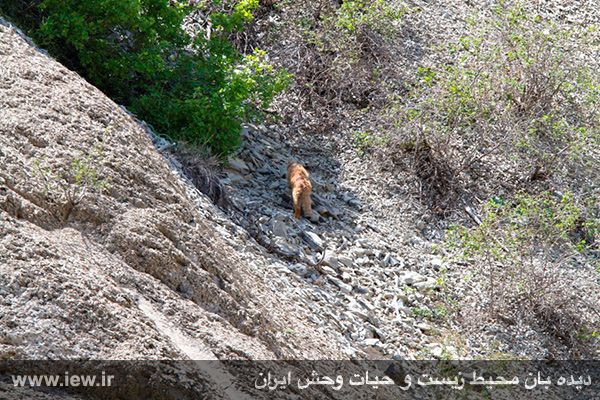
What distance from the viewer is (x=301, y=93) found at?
10.5 meters

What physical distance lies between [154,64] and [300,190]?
5.58ft

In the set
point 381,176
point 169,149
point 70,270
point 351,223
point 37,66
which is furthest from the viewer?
point 381,176

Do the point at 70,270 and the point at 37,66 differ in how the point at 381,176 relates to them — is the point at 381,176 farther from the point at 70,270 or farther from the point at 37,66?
the point at 70,270

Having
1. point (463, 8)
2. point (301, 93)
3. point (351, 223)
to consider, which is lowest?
point (351, 223)

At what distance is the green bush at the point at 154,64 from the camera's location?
26.2 ft

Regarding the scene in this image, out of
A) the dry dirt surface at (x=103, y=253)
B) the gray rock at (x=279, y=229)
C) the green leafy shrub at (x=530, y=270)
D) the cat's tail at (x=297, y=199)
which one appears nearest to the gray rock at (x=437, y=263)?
the green leafy shrub at (x=530, y=270)

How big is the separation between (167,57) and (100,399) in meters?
5.46

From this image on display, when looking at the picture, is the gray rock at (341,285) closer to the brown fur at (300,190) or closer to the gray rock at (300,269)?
the gray rock at (300,269)

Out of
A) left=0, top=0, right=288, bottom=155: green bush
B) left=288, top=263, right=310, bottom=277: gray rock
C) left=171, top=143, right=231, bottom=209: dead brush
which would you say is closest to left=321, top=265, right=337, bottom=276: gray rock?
left=288, top=263, right=310, bottom=277: gray rock

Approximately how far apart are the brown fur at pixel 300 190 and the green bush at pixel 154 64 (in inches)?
24.2

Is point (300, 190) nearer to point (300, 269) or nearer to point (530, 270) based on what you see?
point (300, 269)

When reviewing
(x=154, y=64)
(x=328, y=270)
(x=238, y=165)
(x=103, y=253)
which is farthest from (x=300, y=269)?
(x=103, y=253)

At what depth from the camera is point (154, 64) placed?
26.9 feet

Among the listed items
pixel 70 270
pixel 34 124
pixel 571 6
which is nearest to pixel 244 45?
pixel 571 6
